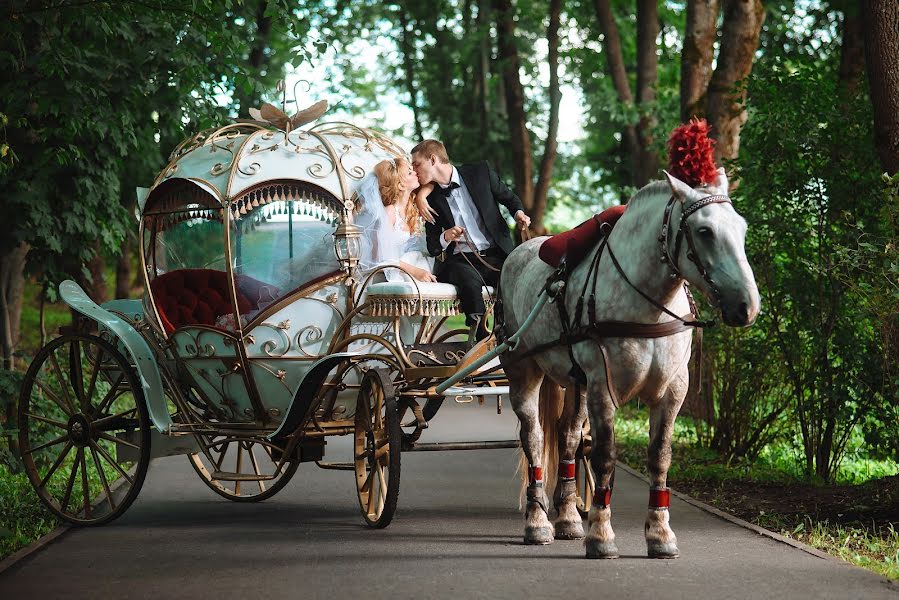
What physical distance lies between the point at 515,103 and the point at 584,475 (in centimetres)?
1328

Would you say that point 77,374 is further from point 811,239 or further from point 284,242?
point 811,239

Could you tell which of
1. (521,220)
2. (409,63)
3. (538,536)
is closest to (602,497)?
(538,536)

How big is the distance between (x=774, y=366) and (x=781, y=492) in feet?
6.02

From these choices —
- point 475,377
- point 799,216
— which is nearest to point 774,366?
point 799,216

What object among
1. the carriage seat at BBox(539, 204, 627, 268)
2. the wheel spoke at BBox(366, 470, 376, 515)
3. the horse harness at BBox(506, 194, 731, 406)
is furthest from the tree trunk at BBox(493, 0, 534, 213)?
the horse harness at BBox(506, 194, 731, 406)

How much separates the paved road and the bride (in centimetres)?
190

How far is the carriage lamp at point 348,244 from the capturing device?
8.16 metres

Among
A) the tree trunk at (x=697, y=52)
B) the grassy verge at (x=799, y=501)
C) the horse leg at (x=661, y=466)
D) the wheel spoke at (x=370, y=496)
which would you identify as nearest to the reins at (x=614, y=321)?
the horse leg at (x=661, y=466)

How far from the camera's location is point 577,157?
99.5 feet

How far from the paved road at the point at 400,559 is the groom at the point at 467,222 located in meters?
1.66

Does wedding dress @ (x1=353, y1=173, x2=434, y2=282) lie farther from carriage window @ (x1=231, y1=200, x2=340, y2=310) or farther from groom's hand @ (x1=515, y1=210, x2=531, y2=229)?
groom's hand @ (x1=515, y1=210, x2=531, y2=229)

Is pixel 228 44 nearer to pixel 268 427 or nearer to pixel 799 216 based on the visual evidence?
pixel 268 427

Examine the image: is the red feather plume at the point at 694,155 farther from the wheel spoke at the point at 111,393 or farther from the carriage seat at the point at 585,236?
the wheel spoke at the point at 111,393

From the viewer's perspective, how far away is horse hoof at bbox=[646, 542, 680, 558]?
686 cm
